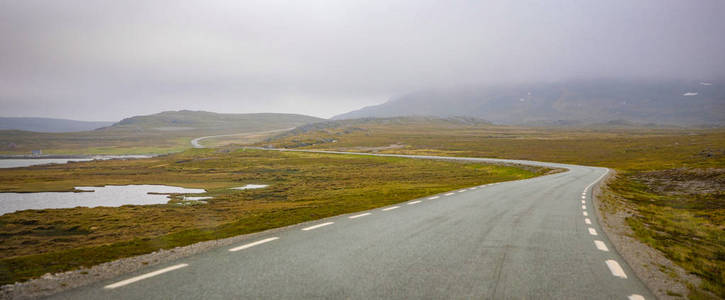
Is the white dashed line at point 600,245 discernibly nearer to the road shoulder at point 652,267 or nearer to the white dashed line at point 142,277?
the road shoulder at point 652,267

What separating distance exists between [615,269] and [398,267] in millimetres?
4134

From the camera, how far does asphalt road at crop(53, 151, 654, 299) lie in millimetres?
5145

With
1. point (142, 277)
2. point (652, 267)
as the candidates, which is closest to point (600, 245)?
point (652, 267)

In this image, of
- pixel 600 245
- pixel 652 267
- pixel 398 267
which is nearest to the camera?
pixel 398 267

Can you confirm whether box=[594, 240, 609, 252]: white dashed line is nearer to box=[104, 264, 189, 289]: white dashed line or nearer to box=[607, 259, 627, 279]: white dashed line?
box=[607, 259, 627, 279]: white dashed line

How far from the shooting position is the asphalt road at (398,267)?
16.9ft

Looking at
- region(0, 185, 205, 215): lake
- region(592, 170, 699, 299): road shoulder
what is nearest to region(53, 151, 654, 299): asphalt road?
region(592, 170, 699, 299): road shoulder

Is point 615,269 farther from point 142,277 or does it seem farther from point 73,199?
point 73,199

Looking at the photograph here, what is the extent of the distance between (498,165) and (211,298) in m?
52.2

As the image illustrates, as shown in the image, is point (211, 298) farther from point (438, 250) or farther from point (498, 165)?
point (498, 165)

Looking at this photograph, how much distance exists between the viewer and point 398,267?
6207 millimetres

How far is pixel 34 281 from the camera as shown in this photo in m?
5.52

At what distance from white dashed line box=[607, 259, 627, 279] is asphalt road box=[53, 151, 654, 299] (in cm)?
2

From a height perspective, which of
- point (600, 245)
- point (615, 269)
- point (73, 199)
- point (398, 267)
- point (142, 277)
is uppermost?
point (142, 277)
